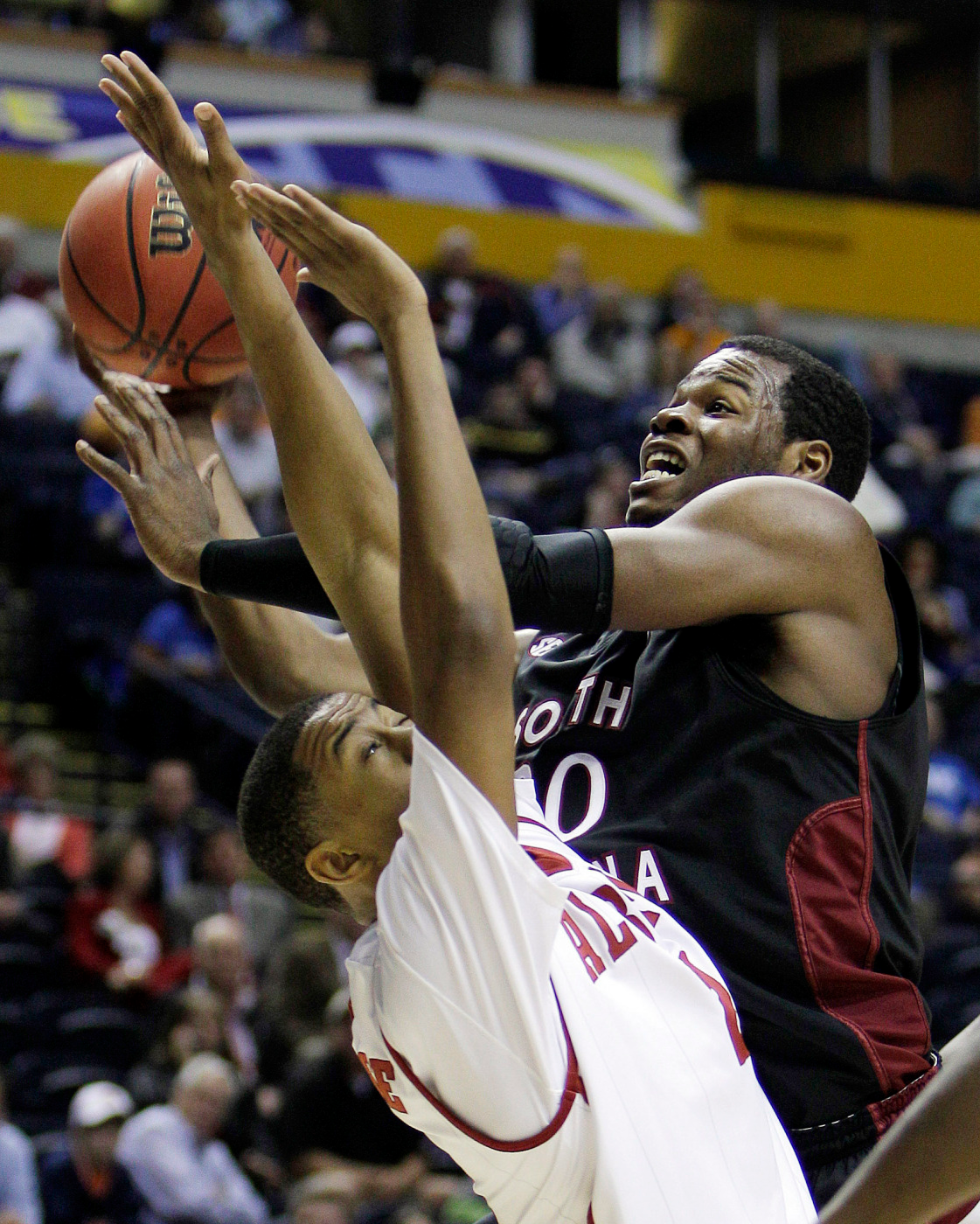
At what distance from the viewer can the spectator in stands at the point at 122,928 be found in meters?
7.21

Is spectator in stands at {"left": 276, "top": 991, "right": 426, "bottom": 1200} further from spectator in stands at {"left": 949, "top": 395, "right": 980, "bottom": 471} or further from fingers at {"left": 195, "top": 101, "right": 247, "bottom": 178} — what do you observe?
spectator in stands at {"left": 949, "top": 395, "right": 980, "bottom": 471}

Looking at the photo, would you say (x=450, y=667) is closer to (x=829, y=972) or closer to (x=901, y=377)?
(x=829, y=972)

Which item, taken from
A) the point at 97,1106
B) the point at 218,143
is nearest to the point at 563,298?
the point at 97,1106

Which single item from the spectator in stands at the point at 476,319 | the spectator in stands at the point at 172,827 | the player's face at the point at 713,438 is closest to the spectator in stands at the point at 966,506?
the spectator in stands at the point at 476,319

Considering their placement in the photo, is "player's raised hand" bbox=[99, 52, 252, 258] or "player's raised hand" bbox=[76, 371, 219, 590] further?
"player's raised hand" bbox=[76, 371, 219, 590]

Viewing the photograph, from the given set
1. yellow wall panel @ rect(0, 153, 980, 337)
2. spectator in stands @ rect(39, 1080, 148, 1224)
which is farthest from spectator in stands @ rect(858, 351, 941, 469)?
spectator in stands @ rect(39, 1080, 148, 1224)

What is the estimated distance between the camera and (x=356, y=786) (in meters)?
2.23

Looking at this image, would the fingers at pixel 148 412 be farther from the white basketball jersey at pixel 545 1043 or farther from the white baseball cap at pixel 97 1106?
the white baseball cap at pixel 97 1106

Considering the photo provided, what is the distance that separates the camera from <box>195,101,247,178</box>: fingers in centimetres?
213

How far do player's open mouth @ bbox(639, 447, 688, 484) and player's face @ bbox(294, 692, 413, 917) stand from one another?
0.62 meters

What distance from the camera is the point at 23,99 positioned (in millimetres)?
13383

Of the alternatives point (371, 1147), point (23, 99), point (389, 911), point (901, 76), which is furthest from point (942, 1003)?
point (901, 76)

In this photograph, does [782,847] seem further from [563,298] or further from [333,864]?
[563,298]

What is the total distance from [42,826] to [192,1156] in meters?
2.08
